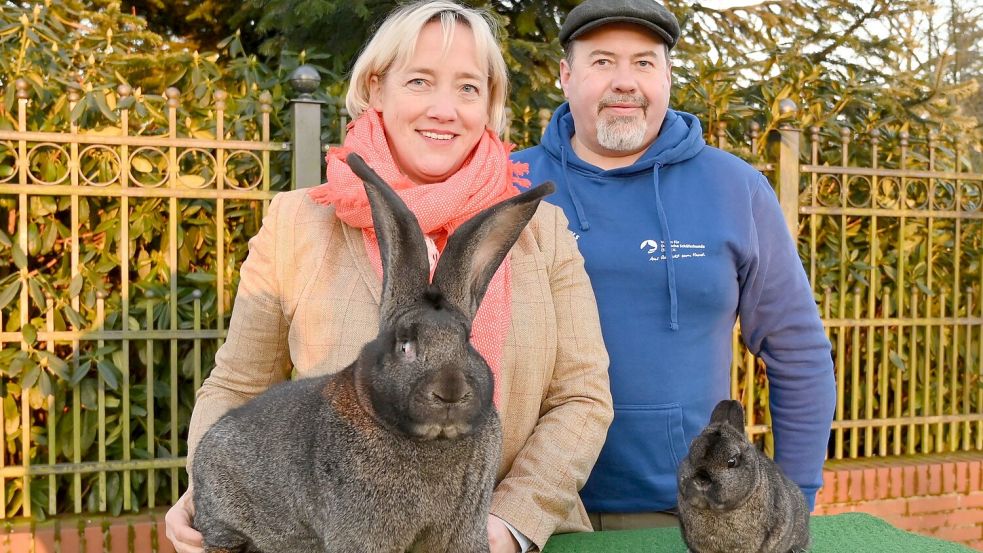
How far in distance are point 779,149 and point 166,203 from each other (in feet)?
12.8

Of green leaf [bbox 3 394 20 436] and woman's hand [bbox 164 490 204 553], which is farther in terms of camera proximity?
green leaf [bbox 3 394 20 436]

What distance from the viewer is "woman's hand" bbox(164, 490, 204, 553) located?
220cm

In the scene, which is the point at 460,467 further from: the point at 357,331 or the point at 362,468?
the point at 357,331

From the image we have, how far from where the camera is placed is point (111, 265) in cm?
489

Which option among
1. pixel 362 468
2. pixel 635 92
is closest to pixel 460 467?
pixel 362 468

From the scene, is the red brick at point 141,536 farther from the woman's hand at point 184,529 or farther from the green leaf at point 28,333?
the woman's hand at point 184,529

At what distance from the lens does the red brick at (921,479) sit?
6.61 meters

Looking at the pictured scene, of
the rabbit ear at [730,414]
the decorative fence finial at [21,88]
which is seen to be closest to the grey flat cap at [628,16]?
the rabbit ear at [730,414]

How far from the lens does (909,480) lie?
6.59 metres

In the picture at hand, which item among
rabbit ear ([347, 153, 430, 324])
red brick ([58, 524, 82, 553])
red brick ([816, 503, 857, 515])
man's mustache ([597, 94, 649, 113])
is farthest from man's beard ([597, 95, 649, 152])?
red brick ([816, 503, 857, 515])

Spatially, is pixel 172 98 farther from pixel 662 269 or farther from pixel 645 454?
pixel 645 454

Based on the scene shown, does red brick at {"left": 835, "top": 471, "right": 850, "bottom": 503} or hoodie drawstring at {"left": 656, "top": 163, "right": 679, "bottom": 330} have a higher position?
hoodie drawstring at {"left": 656, "top": 163, "right": 679, "bottom": 330}

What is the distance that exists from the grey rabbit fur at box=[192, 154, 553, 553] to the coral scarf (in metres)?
0.51

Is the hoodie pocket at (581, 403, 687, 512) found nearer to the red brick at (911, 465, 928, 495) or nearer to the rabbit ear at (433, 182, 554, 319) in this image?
the rabbit ear at (433, 182, 554, 319)
